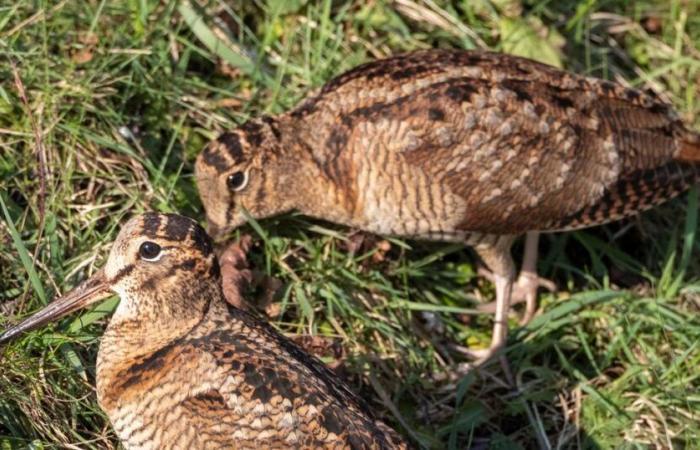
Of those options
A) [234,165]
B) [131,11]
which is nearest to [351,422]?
[234,165]

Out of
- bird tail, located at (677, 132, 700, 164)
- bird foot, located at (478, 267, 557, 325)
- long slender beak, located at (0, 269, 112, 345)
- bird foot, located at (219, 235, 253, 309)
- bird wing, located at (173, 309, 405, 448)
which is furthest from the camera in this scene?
bird foot, located at (478, 267, 557, 325)

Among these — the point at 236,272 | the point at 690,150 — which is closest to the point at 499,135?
the point at 690,150

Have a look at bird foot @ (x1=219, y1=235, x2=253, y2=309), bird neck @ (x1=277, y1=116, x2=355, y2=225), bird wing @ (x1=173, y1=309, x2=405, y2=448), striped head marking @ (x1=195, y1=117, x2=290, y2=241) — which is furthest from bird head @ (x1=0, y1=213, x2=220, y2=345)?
bird neck @ (x1=277, y1=116, x2=355, y2=225)

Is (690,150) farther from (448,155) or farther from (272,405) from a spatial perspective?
(272,405)

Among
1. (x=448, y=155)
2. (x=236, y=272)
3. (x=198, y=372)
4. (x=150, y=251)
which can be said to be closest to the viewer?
(x=198, y=372)

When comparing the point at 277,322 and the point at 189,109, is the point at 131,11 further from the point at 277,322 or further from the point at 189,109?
the point at 277,322

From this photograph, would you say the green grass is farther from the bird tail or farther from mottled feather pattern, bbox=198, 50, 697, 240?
the bird tail
